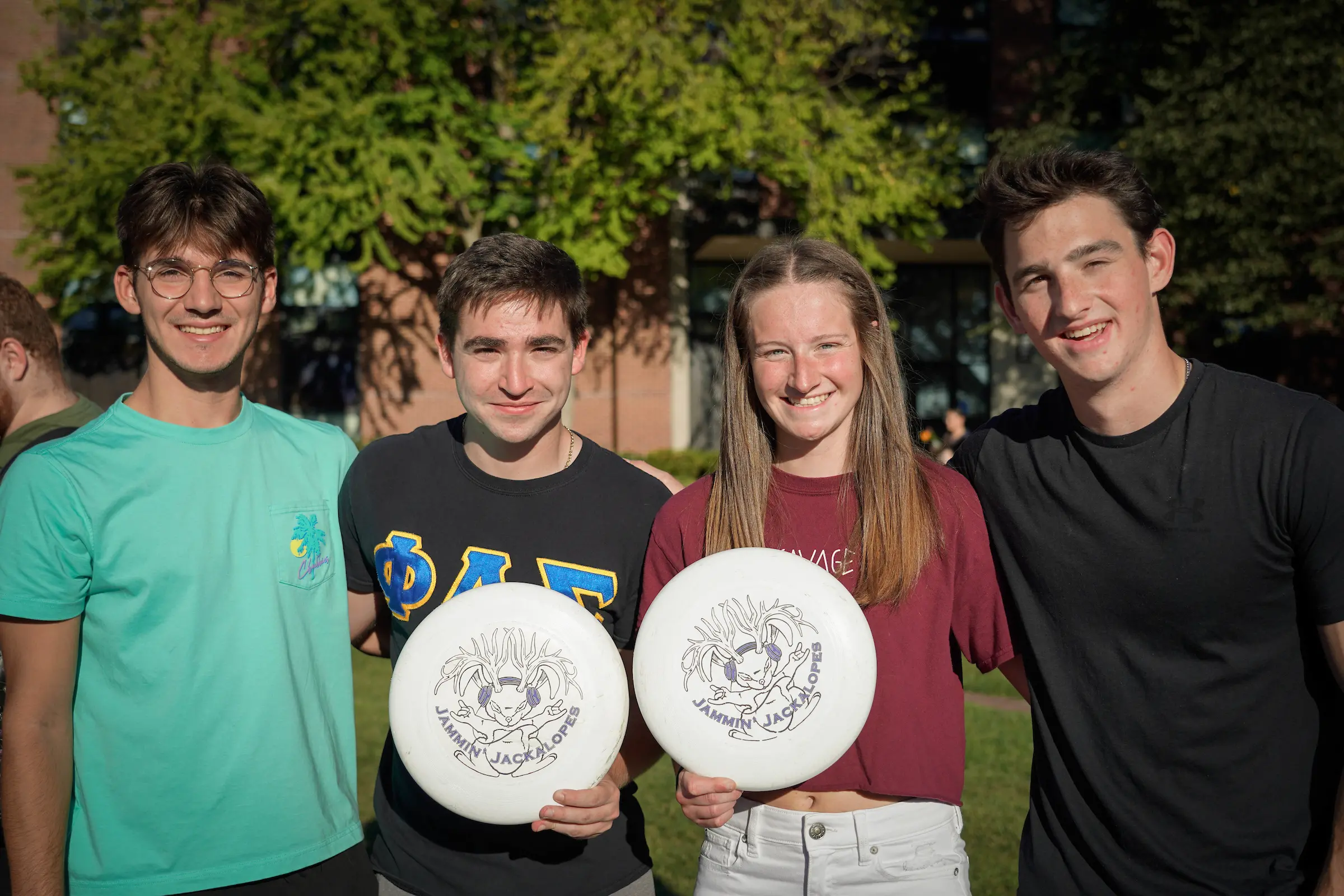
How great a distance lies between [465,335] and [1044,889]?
1.87 m

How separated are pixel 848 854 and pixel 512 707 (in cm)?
78

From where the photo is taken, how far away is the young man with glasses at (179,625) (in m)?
2.17

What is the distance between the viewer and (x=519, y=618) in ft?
6.97

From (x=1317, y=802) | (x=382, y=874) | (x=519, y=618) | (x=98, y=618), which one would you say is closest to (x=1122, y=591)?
(x=1317, y=802)

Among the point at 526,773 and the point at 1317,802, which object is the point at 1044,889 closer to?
the point at 1317,802

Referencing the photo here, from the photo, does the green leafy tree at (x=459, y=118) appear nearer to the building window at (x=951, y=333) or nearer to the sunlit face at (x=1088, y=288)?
the building window at (x=951, y=333)

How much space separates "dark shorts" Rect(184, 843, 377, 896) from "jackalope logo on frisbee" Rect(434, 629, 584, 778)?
0.57 m

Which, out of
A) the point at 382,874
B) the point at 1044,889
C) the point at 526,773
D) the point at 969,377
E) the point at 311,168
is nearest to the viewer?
the point at 526,773

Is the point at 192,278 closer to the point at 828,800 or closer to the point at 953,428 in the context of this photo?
the point at 828,800

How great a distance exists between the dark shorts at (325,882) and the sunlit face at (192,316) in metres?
1.18

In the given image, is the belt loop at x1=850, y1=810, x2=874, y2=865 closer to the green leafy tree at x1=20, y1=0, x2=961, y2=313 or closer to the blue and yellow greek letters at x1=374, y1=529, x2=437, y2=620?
the blue and yellow greek letters at x1=374, y1=529, x2=437, y2=620

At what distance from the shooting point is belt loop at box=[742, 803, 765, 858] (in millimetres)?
2256

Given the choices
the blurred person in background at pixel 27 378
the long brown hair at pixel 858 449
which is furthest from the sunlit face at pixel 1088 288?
the blurred person in background at pixel 27 378

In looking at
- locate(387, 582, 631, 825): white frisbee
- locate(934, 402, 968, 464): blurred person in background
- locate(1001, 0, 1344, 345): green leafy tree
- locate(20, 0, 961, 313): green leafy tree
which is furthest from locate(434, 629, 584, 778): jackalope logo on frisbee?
locate(1001, 0, 1344, 345): green leafy tree
